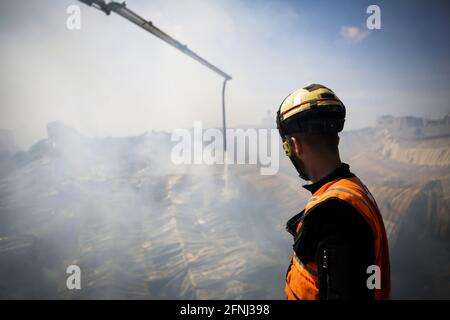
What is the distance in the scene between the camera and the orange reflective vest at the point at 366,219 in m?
1.11

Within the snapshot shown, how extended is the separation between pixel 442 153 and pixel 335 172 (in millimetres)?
37309

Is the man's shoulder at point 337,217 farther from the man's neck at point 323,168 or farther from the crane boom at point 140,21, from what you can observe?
the crane boom at point 140,21

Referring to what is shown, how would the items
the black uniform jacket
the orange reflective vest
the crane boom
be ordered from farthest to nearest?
the crane boom < the orange reflective vest < the black uniform jacket

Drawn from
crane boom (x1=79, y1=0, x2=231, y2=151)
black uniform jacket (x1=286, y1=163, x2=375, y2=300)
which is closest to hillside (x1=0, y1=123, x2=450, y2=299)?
crane boom (x1=79, y1=0, x2=231, y2=151)

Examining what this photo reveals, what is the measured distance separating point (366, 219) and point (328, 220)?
16cm

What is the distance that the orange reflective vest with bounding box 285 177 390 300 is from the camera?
3.65 feet

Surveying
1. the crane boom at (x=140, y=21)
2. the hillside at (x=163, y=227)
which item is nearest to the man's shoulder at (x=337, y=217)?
the crane boom at (x=140, y=21)

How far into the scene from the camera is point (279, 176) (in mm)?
17656

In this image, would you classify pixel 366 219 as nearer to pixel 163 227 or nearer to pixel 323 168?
pixel 323 168

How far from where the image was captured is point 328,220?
3.54 feet

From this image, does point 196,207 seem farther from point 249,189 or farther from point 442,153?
Result: point 442,153

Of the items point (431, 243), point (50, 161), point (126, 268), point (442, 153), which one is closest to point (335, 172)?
point (126, 268)

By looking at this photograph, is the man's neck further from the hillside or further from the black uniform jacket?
the hillside

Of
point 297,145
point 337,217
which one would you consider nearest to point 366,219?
point 337,217
